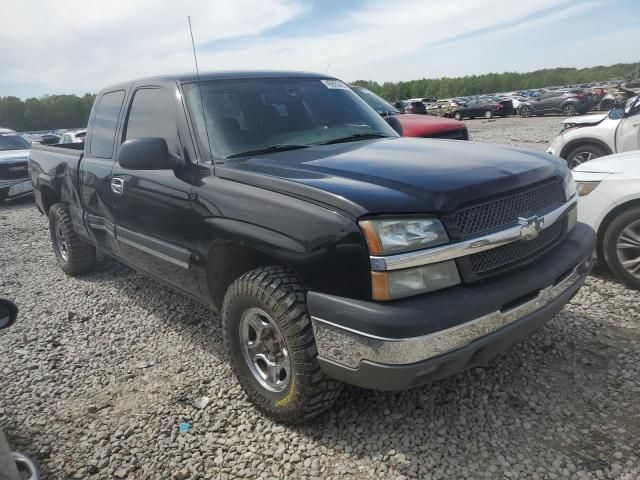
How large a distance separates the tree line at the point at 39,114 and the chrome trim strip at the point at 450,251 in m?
42.7

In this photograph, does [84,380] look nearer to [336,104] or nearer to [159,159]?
[159,159]

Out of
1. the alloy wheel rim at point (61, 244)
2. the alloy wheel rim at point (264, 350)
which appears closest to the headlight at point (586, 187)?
the alloy wheel rim at point (264, 350)

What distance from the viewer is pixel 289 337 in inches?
91.3

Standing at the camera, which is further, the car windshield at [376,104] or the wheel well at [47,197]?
the car windshield at [376,104]

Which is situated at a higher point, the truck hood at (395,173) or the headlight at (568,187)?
the truck hood at (395,173)

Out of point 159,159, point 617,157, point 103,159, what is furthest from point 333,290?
point 617,157

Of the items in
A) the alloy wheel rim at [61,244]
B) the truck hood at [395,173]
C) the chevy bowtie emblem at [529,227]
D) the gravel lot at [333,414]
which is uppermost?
the truck hood at [395,173]

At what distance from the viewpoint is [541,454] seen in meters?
2.29

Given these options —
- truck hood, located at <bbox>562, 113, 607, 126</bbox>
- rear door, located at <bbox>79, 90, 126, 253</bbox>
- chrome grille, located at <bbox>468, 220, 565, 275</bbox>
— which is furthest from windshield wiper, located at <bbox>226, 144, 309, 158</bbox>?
truck hood, located at <bbox>562, 113, 607, 126</bbox>

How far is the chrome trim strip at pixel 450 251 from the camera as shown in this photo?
2.03m

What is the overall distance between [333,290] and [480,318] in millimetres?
638

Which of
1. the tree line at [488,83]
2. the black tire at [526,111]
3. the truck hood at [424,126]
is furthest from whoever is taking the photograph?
the tree line at [488,83]

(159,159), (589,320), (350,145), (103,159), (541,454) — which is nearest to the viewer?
(541,454)

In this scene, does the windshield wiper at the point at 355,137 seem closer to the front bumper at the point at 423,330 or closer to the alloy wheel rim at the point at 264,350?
the alloy wheel rim at the point at 264,350
